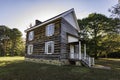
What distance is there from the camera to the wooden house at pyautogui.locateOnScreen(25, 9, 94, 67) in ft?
60.0

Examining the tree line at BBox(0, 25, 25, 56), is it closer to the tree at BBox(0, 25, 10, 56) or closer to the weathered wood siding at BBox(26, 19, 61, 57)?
the tree at BBox(0, 25, 10, 56)

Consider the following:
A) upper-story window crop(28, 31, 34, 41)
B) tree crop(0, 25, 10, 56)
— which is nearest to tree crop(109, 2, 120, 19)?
upper-story window crop(28, 31, 34, 41)

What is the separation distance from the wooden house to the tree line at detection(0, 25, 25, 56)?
3381 cm

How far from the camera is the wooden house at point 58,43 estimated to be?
18.3 metres

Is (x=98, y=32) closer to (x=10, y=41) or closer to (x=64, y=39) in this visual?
(x=64, y=39)

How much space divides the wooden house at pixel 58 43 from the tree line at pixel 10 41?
111ft

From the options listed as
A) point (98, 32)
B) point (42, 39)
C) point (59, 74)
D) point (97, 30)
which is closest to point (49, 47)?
point (42, 39)

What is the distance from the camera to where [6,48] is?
5581cm

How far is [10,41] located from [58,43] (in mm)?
42556

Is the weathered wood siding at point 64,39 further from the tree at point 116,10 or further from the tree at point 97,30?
Result: the tree at point 97,30

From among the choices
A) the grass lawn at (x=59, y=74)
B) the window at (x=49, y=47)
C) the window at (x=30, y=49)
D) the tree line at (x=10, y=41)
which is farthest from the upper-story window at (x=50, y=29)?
the tree line at (x=10, y=41)

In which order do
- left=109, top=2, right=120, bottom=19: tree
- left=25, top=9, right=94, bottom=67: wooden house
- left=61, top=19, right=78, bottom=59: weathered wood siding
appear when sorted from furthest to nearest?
left=109, top=2, right=120, bottom=19: tree < left=61, top=19, right=78, bottom=59: weathered wood siding < left=25, top=9, right=94, bottom=67: wooden house

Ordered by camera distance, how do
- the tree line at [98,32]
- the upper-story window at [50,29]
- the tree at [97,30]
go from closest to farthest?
1. the upper-story window at [50,29]
2. the tree line at [98,32]
3. the tree at [97,30]

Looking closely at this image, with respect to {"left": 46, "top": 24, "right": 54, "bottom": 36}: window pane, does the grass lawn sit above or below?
below
